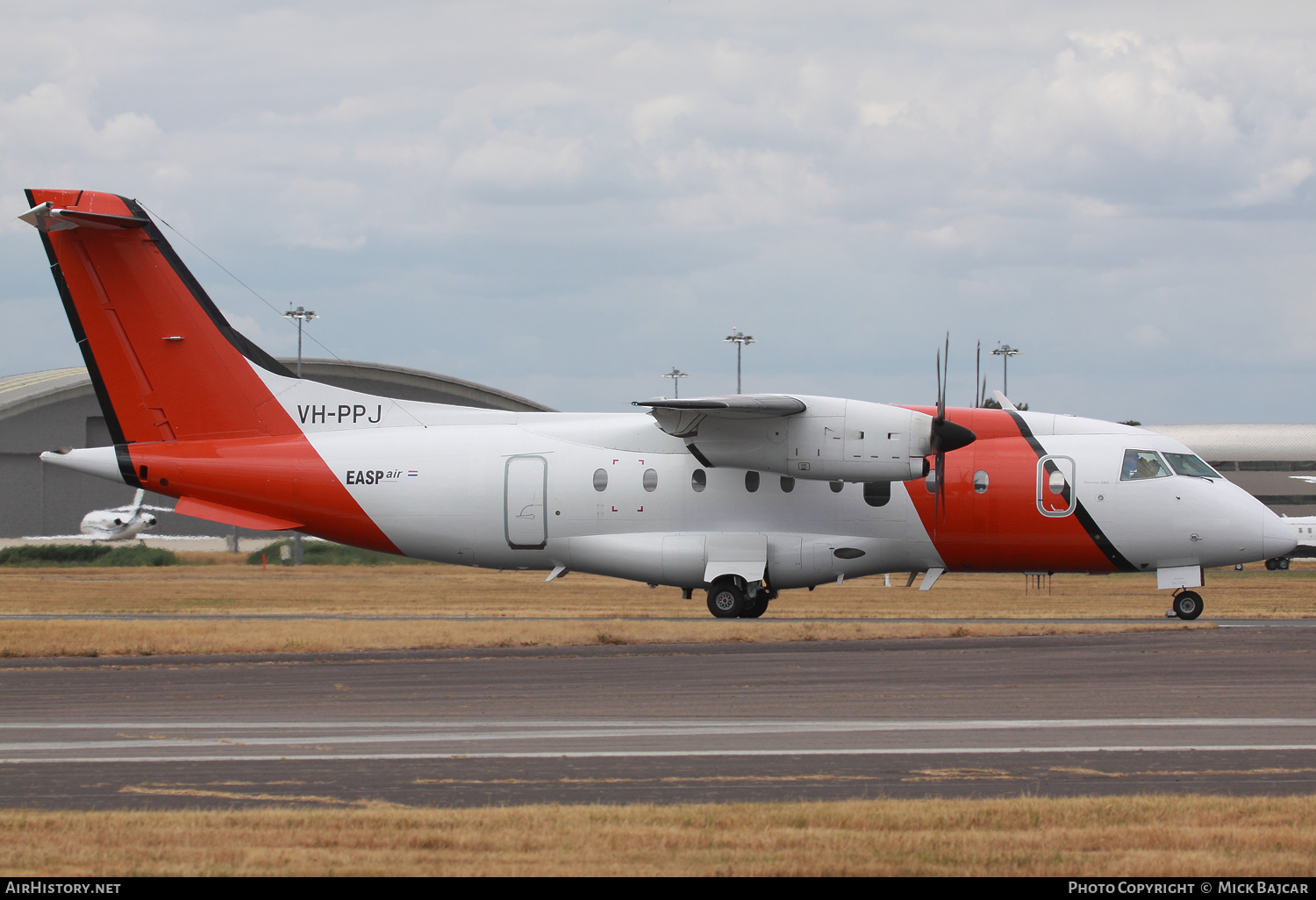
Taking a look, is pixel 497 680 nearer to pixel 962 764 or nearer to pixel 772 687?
pixel 772 687

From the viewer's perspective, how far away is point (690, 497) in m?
25.4

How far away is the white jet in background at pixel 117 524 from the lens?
207 feet

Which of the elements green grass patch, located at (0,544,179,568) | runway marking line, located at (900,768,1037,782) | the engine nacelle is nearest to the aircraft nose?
the engine nacelle

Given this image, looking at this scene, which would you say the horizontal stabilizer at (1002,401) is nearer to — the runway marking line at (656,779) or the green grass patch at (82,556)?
the runway marking line at (656,779)

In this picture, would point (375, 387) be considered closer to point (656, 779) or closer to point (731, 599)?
point (731, 599)

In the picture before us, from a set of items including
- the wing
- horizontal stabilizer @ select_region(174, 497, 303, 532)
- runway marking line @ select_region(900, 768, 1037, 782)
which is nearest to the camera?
runway marking line @ select_region(900, 768, 1037, 782)

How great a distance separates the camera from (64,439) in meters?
68.4

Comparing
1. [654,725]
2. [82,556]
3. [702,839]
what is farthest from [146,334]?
[82,556]

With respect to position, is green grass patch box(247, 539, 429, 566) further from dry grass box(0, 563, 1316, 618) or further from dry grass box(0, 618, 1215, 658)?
dry grass box(0, 618, 1215, 658)

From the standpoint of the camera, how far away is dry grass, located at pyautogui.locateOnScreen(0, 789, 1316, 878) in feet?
24.1

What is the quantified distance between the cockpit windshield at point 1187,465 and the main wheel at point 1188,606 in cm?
247

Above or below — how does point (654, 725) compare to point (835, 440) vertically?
below

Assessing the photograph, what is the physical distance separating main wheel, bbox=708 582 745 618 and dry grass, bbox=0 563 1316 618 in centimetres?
209

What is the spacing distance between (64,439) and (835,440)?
189 ft
